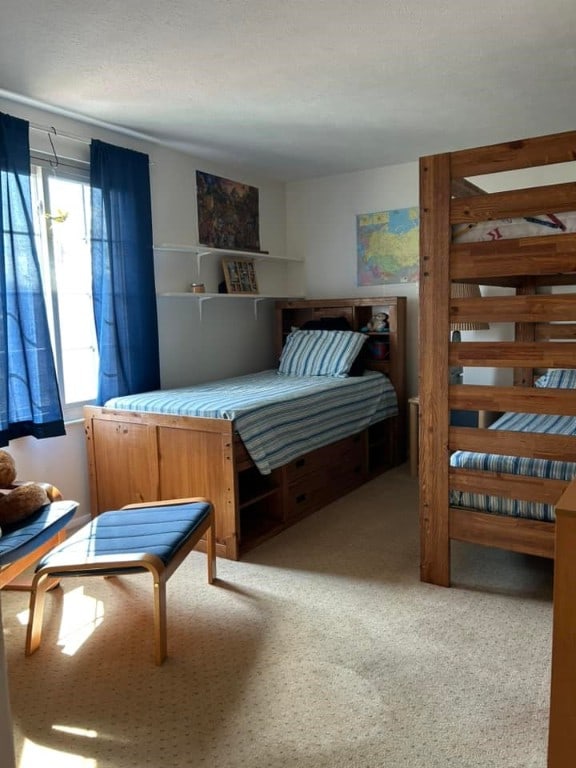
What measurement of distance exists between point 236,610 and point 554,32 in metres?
2.64

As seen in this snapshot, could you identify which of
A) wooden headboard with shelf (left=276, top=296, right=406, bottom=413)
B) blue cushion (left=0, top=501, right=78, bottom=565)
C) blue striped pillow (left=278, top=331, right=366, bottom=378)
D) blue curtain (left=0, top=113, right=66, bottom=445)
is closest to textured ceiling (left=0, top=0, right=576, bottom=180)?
blue curtain (left=0, top=113, right=66, bottom=445)

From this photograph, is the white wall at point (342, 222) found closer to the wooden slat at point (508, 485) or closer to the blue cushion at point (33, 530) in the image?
the wooden slat at point (508, 485)

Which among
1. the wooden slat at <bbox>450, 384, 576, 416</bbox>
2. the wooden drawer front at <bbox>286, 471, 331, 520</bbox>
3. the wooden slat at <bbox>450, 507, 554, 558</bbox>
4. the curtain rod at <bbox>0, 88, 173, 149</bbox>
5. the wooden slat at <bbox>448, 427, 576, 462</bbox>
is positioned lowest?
the wooden drawer front at <bbox>286, 471, 331, 520</bbox>

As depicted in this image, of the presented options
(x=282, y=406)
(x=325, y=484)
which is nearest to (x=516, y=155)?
(x=282, y=406)

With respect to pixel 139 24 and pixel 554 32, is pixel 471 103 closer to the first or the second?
pixel 554 32

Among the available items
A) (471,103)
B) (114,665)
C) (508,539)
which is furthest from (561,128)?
(114,665)

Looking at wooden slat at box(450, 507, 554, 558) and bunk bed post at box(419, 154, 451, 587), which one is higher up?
bunk bed post at box(419, 154, 451, 587)

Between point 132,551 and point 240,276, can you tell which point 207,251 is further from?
point 132,551

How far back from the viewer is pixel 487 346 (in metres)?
2.31

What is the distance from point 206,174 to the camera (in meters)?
4.20

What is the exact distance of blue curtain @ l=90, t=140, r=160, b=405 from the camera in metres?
3.32

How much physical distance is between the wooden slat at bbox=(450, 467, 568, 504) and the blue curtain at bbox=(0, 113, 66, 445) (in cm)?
206

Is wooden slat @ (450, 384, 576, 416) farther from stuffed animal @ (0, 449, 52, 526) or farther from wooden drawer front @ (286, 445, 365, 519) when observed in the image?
stuffed animal @ (0, 449, 52, 526)

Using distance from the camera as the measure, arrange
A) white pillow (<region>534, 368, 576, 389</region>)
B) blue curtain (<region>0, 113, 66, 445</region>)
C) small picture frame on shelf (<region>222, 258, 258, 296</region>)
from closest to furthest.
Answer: blue curtain (<region>0, 113, 66, 445</region>) < white pillow (<region>534, 368, 576, 389</region>) < small picture frame on shelf (<region>222, 258, 258, 296</region>)
